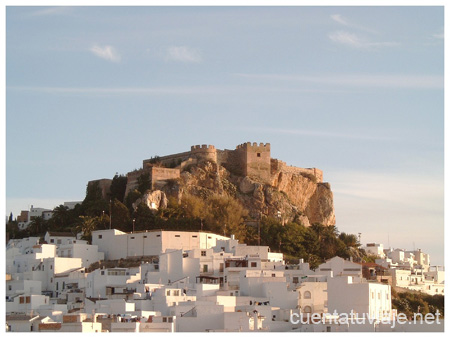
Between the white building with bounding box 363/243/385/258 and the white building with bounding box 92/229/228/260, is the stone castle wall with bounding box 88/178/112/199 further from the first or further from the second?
the white building with bounding box 363/243/385/258

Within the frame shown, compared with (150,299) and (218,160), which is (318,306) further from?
(218,160)

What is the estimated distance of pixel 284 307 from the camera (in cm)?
5338

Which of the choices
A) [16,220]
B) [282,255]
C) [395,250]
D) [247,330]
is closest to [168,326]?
[247,330]

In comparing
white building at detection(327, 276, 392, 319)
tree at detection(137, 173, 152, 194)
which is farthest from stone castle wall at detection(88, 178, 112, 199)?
white building at detection(327, 276, 392, 319)

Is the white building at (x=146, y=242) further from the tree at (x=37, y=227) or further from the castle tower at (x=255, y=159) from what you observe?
the castle tower at (x=255, y=159)

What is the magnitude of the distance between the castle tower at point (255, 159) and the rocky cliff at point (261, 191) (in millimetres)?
712

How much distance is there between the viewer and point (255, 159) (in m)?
77.6

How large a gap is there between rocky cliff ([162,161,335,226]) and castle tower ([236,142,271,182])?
0.71 meters

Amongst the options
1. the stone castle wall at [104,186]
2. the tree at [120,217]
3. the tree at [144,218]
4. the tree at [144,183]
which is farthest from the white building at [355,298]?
the stone castle wall at [104,186]

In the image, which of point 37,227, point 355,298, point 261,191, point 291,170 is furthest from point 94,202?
point 355,298

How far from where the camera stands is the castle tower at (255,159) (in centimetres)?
7706

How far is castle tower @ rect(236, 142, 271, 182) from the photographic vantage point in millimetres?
77062

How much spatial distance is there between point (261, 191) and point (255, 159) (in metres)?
3.57
